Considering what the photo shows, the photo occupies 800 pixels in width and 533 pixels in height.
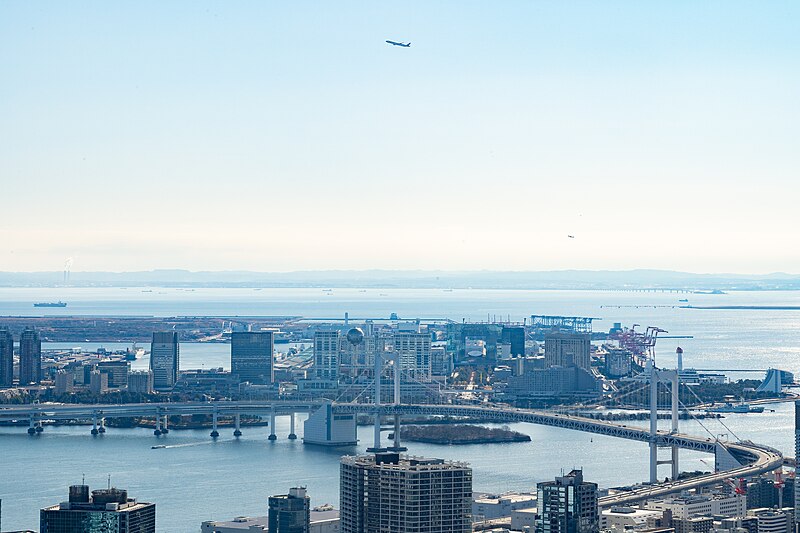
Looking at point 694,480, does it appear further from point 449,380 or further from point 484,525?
point 449,380

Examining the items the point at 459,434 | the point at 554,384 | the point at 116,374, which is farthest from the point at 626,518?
the point at 116,374

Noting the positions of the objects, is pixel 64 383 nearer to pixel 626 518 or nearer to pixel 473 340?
pixel 473 340

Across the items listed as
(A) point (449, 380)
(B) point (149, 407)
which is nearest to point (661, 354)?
(A) point (449, 380)

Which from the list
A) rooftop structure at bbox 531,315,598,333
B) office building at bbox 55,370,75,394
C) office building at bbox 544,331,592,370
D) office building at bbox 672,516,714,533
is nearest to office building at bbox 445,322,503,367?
office building at bbox 544,331,592,370

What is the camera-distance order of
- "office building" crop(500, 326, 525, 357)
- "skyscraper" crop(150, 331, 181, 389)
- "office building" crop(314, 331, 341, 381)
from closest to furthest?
"office building" crop(314, 331, 341, 381) < "skyscraper" crop(150, 331, 181, 389) < "office building" crop(500, 326, 525, 357)

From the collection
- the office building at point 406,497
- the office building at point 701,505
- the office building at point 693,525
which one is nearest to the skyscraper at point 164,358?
the office building at point 701,505

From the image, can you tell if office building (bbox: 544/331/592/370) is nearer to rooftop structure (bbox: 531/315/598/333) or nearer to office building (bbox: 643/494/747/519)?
rooftop structure (bbox: 531/315/598/333)
